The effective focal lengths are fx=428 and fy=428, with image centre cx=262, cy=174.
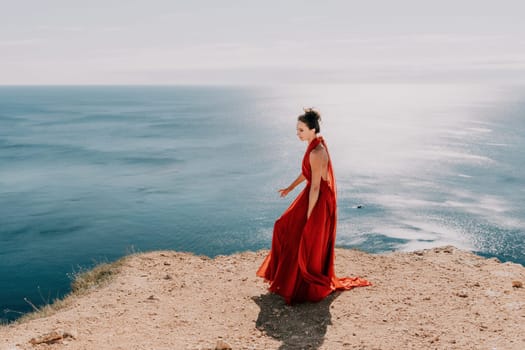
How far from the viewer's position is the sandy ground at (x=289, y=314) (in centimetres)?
591

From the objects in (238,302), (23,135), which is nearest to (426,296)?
(238,302)

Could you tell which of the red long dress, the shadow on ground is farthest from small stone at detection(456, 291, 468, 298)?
the red long dress

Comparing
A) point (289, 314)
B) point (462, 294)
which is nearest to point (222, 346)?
point (289, 314)

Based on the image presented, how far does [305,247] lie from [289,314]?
1.08m

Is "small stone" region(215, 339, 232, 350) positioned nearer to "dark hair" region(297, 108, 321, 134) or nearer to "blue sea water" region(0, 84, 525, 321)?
"dark hair" region(297, 108, 321, 134)

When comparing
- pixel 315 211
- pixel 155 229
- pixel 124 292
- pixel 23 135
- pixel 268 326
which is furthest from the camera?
pixel 23 135

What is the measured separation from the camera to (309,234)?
691cm

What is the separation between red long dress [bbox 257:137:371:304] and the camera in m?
6.91

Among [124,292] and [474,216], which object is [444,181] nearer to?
[474,216]

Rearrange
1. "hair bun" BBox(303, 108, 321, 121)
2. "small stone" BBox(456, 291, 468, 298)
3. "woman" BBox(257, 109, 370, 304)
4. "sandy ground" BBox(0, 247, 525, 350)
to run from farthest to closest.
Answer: "small stone" BBox(456, 291, 468, 298)
"woman" BBox(257, 109, 370, 304)
"hair bun" BBox(303, 108, 321, 121)
"sandy ground" BBox(0, 247, 525, 350)

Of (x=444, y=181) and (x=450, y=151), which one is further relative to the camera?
(x=450, y=151)

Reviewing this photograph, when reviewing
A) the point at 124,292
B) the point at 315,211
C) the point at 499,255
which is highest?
the point at 315,211

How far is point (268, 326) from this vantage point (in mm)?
6453

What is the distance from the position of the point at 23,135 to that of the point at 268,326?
101342mm
